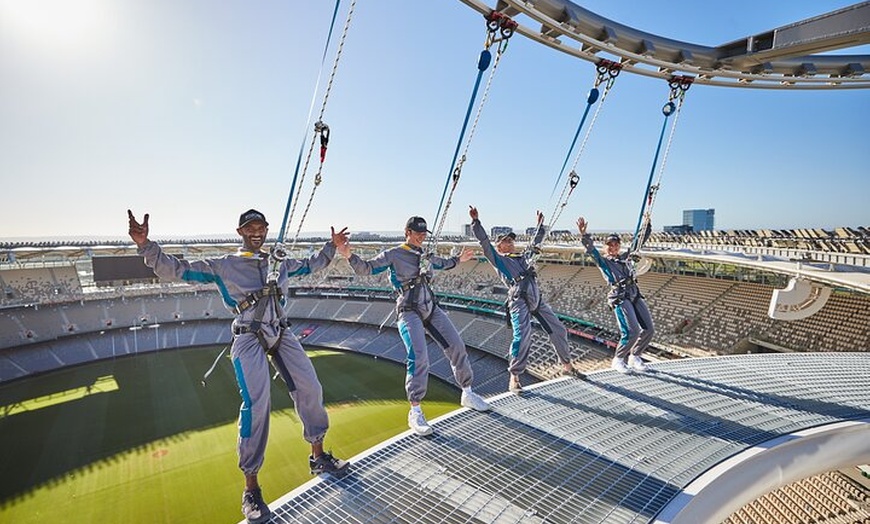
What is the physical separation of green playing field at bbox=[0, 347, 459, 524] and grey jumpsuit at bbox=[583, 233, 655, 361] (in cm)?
1098

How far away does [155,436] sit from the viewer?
15781 millimetres

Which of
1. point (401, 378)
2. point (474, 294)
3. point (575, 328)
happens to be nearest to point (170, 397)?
point (401, 378)

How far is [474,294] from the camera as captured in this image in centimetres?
3062

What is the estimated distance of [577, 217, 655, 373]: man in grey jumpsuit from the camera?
6.73 meters

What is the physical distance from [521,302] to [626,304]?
2173 mm

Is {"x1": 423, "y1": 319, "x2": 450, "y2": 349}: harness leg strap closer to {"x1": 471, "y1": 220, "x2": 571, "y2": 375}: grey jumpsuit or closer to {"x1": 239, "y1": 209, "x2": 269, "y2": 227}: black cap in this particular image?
{"x1": 471, "y1": 220, "x2": 571, "y2": 375}: grey jumpsuit

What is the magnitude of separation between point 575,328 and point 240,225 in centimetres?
2213

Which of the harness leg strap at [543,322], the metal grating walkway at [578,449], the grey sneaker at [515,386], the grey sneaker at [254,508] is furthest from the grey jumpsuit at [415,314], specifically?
the grey sneaker at [254,508]

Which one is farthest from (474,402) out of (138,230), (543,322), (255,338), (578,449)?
(138,230)

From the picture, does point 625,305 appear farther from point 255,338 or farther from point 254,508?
point 254,508

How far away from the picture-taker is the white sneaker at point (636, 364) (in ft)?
22.2

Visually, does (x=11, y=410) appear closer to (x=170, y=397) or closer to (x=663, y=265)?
(x=170, y=397)

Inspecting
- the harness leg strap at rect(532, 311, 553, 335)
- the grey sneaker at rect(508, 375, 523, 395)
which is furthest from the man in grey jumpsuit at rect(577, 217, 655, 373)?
the grey sneaker at rect(508, 375, 523, 395)

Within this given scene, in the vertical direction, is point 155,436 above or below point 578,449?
below
